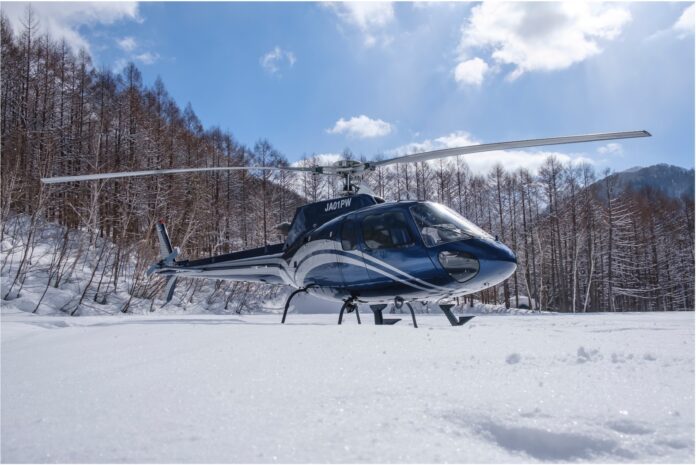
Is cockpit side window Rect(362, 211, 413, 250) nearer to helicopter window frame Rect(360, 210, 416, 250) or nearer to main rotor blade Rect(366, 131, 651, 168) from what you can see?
helicopter window frame Rect(360, 210, 416, 250)

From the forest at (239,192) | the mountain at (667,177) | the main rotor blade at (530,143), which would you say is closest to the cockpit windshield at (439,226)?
the main rotor blade at (530,143)

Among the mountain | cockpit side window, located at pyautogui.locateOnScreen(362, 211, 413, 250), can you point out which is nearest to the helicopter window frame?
cockpit side window, located at pyautogui.locateOnScreen(362, 211, 413, 250)

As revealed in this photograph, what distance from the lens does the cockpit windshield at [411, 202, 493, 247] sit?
14.1 feet

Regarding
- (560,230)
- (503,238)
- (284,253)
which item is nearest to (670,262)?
(560,230)

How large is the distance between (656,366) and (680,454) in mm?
846

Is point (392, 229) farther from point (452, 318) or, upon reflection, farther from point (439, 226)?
point (452, 318)

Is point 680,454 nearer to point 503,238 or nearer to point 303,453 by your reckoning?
point 303,453

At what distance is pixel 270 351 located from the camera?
1.91 metres

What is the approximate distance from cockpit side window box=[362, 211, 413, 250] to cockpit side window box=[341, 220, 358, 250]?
136 mm

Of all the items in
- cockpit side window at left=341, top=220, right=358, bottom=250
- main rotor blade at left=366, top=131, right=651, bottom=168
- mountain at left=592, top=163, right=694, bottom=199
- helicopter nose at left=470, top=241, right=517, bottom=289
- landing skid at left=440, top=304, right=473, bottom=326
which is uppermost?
mountain at left=592, top=163, right=694, bottom=199

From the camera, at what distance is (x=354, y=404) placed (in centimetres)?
116

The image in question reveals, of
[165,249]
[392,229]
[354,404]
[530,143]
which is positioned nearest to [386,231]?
[392,229]

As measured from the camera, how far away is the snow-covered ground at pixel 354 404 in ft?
2.96

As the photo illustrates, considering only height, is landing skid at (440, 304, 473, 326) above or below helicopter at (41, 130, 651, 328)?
below
